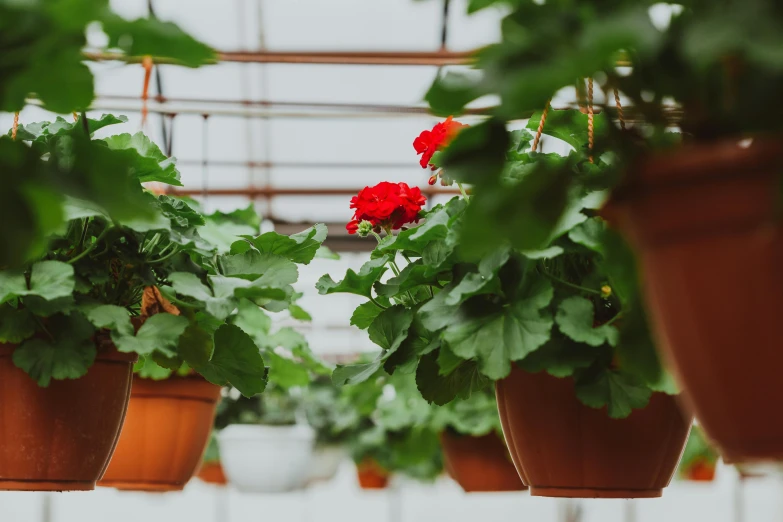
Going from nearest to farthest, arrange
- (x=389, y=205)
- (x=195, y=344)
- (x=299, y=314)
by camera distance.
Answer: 1. (x=195, y=344)
2. (x=389, y=205)
3. (x=299, y=314)

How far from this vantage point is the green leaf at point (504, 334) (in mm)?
1183

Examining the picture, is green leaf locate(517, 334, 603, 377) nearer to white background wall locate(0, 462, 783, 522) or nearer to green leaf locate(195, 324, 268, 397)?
green leaf locate(195, 324, 268, 397)

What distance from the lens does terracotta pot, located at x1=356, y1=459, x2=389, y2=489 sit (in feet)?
14.0

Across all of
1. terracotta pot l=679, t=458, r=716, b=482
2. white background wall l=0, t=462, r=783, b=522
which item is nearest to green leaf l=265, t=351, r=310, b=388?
terracotta pot l=679, t=458, r=716, b=482

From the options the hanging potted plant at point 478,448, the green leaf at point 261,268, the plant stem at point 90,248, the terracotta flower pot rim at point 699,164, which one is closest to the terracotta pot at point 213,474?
the hanging potted plant at point 478,448

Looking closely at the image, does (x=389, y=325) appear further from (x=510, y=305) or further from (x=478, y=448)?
(x=478, y=448)

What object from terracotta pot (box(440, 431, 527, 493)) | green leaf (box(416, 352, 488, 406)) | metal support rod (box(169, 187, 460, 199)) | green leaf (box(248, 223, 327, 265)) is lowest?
terracotta pot (box(440, 431, 527, 493))

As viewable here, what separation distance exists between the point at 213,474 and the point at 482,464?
228cm

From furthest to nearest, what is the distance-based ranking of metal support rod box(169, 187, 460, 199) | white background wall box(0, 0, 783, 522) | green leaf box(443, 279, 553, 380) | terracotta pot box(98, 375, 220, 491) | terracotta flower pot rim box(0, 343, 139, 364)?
metal support rod box(169, 187, 460, 199) < white background wall box(0, 0, 783, 522) < terracotta pot box(98, 375, 220, 491) < terracotta flower pot rim box(0, 343, 139, 364) < green leaf box(443, 279, 553, 380)

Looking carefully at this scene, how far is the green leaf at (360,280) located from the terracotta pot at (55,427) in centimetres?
36

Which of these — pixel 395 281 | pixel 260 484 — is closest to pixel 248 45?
pixel 260 484

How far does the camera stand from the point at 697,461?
4410mm

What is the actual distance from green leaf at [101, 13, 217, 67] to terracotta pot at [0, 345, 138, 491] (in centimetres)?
75

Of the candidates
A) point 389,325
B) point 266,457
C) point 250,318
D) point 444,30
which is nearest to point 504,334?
point 389,325
